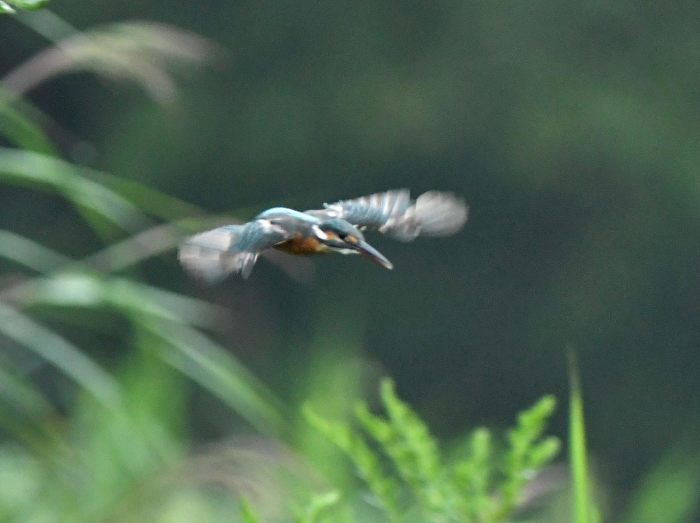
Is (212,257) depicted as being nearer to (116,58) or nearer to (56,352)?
(116,58)

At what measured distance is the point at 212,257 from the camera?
1043 millimetres

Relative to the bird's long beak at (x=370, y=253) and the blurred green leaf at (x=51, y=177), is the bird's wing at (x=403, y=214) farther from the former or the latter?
the blurred green leaf at (x=51, y=177)

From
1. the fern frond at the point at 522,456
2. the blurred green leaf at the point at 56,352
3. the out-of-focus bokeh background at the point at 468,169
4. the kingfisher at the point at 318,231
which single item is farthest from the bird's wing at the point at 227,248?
the out-of-focus bokeh background at the point at 468,169

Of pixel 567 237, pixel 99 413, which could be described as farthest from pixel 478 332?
pixel 99 413

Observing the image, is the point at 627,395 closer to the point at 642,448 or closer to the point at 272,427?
the point at 642,448

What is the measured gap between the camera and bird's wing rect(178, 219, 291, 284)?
1025 millimetres

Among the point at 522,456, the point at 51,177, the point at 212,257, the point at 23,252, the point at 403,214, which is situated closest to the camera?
the point at 212,257

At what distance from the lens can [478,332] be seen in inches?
433

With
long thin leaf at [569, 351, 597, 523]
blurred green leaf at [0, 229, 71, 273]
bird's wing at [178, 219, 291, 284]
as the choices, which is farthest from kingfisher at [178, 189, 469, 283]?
blurred green leaf at [0, 229, 71, 273]

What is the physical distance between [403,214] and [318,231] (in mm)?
179

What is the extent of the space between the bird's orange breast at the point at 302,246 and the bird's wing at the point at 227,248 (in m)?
0.01

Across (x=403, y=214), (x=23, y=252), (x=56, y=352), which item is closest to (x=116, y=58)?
(x=23, y=252)

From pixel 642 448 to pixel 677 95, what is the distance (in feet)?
8.22

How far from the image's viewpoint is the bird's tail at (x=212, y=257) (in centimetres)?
102
